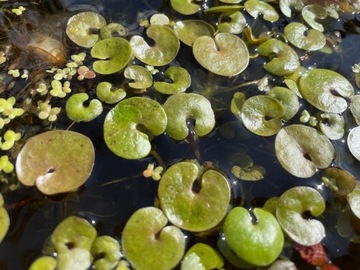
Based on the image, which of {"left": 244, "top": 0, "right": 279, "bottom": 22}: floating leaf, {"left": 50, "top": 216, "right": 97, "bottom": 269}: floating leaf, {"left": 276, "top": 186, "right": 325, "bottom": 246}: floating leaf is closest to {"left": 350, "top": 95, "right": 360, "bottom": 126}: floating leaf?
{"left": 276, "top": 186, "right": 325, "bottom": 246}: floating leaf

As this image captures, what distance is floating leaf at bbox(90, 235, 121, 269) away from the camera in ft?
4.90

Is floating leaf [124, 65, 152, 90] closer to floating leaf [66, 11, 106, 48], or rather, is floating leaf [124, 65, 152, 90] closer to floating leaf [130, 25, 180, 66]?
floating leaf [130, 25, 180, 66]

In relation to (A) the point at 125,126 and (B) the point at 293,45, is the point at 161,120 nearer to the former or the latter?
(A) the point at 125,126

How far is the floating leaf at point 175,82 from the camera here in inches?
76.7

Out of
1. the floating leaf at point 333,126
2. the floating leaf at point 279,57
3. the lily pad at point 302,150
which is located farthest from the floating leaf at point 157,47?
the floating leaf at point 333,126

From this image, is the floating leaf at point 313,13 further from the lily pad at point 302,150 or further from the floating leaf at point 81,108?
the floating leaf at point 81,108

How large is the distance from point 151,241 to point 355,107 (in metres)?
1.19

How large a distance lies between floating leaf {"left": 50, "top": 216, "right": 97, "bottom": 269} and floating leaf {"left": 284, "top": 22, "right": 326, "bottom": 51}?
1456 mm

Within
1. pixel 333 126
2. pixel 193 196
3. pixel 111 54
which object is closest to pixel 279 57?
pixel 333 126

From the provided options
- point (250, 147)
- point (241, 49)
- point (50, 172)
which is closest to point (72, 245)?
point (50, 172)

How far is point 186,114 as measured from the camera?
1849 mm

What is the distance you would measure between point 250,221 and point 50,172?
800 mm

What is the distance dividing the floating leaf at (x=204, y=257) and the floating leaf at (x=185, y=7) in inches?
52.1

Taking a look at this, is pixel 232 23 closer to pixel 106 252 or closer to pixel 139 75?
pixel 139 75
